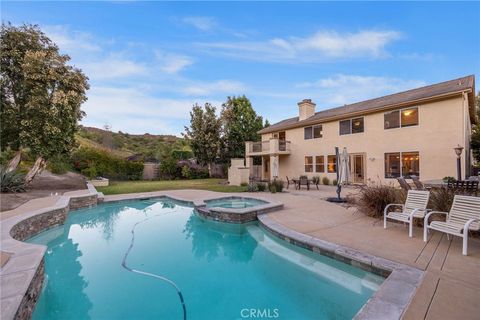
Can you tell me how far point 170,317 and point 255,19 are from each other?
1376 centimetres

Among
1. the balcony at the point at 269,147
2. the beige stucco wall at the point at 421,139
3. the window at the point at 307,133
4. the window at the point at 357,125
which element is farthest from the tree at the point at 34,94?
the window at the point at 357,125

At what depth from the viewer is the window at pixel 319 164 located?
17188 mm

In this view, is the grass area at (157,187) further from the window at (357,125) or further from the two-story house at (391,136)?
the window at (357,125)

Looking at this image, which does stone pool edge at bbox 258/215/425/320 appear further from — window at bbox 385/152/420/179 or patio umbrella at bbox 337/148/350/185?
window at bbox 385/152/420/179

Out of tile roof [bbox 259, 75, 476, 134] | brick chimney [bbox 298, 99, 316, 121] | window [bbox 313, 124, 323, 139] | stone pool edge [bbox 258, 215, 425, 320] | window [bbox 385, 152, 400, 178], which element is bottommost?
stone pool edge [bbox 258, 215, 425, 320]

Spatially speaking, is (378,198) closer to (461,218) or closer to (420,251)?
(461,218)

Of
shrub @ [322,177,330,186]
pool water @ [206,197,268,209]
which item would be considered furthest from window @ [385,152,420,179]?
pool water @ [206,197,268,209]

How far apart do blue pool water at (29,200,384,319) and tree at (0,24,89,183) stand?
677cm

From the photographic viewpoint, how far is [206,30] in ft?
43.5

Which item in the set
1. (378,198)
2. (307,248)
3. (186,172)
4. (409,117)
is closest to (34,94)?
(186,172)

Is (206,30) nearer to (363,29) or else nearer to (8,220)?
(363,29)

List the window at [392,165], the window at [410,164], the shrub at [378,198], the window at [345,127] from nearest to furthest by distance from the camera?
1. the shrub at [378,198]
2. the window at [410,164]
3. the window at [392,165]
4. the window at [345,127]

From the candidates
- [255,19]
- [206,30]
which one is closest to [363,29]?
[255,19]

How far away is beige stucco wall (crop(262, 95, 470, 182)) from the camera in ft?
36.8
